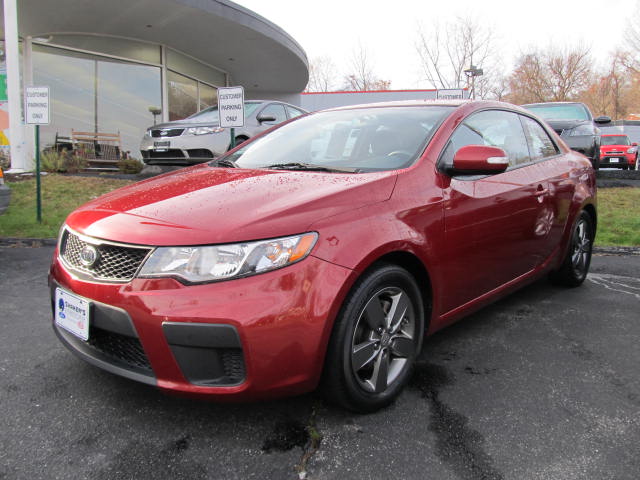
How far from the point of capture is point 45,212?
25.1ft

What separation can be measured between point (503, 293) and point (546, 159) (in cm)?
113

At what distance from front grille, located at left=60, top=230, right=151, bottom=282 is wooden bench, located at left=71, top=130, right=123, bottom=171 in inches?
479

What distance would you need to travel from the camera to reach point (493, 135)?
3.29 m

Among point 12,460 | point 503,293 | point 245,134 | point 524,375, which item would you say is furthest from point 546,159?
point 245,134

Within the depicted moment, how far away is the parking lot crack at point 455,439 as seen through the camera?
6.30ft

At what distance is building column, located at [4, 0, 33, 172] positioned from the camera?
386 inches

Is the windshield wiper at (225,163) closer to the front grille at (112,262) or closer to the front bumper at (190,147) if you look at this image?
the front grille at (112,262)

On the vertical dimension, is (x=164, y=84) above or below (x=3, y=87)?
above

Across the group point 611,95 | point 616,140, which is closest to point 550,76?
point 611,95

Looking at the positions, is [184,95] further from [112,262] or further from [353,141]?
[112,262]

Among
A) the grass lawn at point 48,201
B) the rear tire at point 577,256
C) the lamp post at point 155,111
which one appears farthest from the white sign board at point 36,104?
the lamp post at point 155,111

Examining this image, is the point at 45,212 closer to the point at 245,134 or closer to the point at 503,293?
the point at 245,134

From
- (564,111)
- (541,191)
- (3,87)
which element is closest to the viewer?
(541,191)

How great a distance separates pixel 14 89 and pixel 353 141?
974 centimetres
